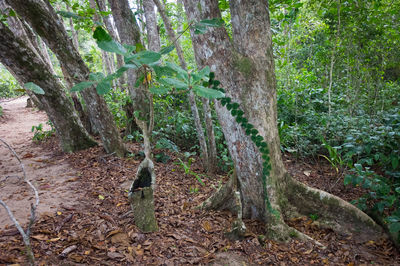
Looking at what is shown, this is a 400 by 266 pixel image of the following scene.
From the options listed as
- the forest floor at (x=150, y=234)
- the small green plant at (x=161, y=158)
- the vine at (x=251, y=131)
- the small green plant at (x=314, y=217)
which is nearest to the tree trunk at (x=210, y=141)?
the forest floor at (x=150, y=234)

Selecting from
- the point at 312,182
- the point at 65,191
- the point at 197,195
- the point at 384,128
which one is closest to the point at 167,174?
the point at 197,195

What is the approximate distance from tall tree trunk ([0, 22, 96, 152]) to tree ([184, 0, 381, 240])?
2.30 meters

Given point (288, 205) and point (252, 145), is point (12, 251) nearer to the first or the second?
point (252, 145)

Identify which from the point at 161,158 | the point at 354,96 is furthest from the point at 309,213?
the point at 161,158

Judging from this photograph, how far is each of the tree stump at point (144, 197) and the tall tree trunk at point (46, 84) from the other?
2.01 m

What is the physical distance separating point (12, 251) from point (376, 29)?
540 centimetres

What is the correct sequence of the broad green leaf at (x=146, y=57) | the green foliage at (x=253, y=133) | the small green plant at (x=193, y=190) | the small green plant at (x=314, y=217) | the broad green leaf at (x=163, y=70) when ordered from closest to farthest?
the broad green leaf at (x=146, y=57), the broad green leaf at (x=163, y=70), the green foliage at (x=253, y=133), the small green plant at (x=314, y=217), the small green plant at (x=193, y=190)

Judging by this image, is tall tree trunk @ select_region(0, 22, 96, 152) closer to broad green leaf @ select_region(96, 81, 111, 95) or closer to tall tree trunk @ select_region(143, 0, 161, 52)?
tall tree trunk @ select_region(143, 0, 161, 52)

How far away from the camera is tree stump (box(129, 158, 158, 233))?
2229 mm

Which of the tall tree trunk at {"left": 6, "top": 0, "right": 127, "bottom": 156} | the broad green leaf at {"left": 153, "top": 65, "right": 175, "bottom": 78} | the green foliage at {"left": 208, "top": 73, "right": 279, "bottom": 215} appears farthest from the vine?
the tall tree trunk at {"left": 6, "top": 0, "right": 127, "bottom": 156}

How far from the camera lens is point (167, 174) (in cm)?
Answer: 407

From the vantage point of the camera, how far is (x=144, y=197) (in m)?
2.26

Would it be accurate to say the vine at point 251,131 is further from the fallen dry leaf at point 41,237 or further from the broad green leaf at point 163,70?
the fallen dry leaf at point 41,237

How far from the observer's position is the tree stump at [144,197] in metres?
2.23
